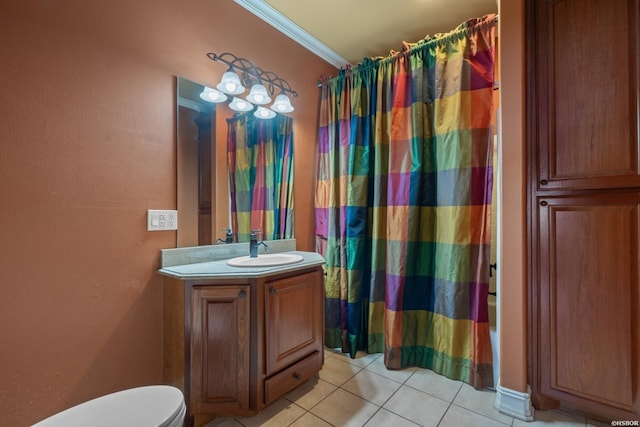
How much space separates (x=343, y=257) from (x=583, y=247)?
145 centimetres

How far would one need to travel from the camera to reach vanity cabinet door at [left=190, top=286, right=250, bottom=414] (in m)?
1.38

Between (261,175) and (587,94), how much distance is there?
2.00 m

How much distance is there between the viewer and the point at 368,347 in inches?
86.2

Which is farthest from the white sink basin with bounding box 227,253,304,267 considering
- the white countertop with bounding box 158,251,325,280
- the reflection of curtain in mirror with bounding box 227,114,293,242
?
the reflection of curtain in mirror with bounding box 227,114,293,242

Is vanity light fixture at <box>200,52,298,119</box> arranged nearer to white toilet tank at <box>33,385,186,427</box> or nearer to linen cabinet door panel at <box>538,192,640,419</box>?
white toilet tank at <box>33,385,186,427</box>

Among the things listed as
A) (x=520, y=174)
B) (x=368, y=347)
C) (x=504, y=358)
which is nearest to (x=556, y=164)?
(x=520, y=174)

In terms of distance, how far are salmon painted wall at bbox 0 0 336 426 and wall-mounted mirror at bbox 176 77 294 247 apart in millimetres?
84

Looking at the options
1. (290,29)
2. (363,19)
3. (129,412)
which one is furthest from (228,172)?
(363,19)

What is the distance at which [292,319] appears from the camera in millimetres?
1630

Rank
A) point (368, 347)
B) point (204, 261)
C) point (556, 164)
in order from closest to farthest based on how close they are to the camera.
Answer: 1. point (556, 164)
2. point (204, 261)
3. point (368, 347)

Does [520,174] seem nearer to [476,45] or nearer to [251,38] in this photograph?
[476,45]

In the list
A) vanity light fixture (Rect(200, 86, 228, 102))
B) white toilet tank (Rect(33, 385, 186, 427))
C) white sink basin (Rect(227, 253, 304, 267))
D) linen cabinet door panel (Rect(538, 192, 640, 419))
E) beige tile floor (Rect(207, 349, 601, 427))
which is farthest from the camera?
vanity light fixture (Rect(200, 86, 228, 102))

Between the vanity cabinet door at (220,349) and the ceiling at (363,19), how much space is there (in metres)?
1.94

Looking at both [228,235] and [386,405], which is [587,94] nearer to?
[386,405]
